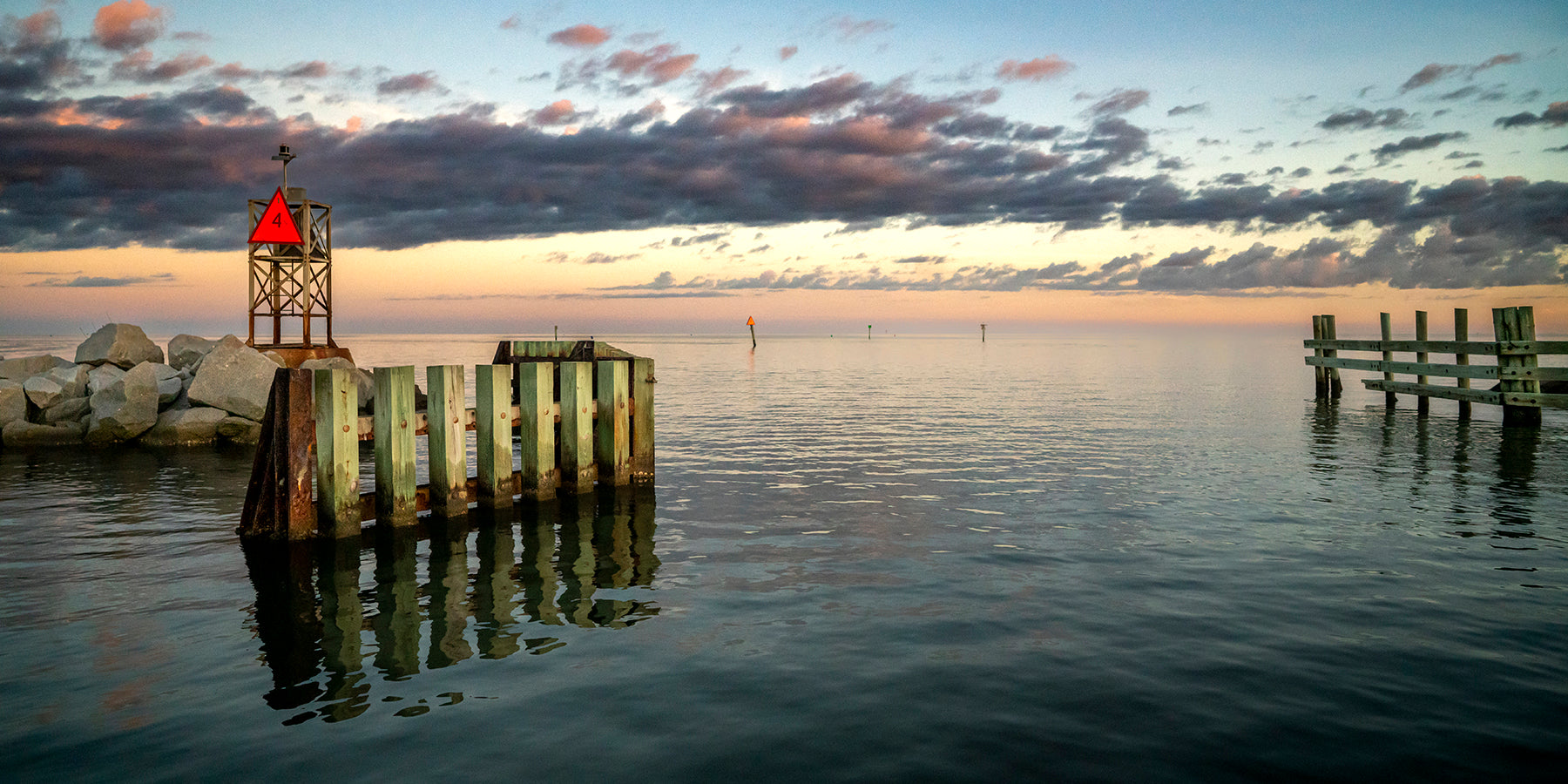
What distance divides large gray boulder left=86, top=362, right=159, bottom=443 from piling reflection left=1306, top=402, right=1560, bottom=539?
72.0ft

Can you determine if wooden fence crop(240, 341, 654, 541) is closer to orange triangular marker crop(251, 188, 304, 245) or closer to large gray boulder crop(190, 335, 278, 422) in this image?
large gray boulder crop(190, 335, 278, 422)

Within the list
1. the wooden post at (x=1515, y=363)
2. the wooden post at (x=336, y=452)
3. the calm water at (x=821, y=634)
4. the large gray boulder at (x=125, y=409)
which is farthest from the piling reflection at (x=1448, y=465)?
the large gray boulder at (x=125, y=409)

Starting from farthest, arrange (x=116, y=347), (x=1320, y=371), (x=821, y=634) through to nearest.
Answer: (x=1320, y=371) < (x=116, y=347) < (x=821, y=634)

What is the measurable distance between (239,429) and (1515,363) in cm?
2864

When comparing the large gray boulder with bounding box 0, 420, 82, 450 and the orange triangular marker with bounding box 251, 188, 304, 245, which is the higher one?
the orange triangular marker with bounding box 251, 188, 304, 245

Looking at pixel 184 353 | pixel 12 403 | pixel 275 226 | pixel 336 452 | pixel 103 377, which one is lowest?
pixel 336 452

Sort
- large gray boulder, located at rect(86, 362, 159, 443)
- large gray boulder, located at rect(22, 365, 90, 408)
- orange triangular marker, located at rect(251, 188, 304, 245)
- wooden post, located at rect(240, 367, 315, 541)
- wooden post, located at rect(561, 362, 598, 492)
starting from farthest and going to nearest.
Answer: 1. orange triangular marker, located at rect(251, 188, 304, 245)
2. large gray boulder, located at rect(22, 365, 90, 408)
3. large gray boulder, located at rect(86, 362, 159, 443)
4. wooden post, located at rect(561, 362, 598, 492)
5. wooden post, located at rect(240, 367, 315, 541)

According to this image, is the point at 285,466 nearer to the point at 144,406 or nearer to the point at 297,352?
the point at 144,406

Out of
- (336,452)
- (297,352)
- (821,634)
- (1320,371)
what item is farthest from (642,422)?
(1320,371)

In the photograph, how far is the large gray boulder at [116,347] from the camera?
2180cm

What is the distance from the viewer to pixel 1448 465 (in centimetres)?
1554

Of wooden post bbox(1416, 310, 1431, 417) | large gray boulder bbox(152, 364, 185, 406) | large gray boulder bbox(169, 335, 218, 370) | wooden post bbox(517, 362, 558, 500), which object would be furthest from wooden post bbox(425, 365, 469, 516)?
wooden post bbox(1416, 310, 1431, 417)

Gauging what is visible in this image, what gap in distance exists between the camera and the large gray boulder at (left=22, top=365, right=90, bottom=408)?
18938 millimetres

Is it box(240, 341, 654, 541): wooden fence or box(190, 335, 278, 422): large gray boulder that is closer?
box(240, 341, 654, 541): wooden fence
